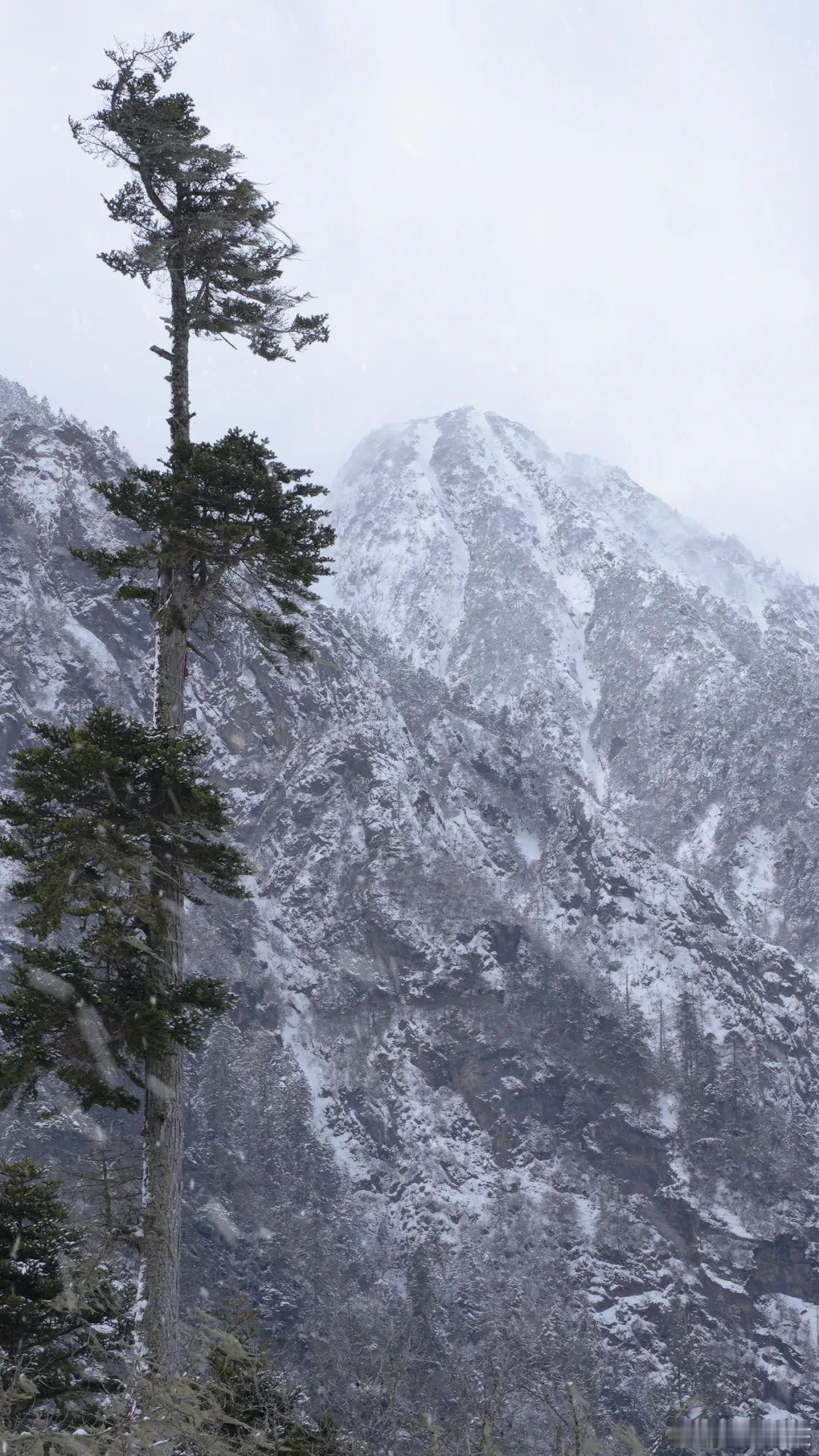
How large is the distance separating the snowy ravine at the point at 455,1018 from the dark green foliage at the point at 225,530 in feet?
283

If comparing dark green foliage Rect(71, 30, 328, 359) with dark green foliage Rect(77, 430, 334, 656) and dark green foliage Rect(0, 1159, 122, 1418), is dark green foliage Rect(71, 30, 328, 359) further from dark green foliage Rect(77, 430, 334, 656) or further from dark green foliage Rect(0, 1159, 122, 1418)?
dark green foliage Rect(0, 1159, 122, 1418)

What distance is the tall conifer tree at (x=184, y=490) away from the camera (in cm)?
1340

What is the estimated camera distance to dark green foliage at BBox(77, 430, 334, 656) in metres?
14.6

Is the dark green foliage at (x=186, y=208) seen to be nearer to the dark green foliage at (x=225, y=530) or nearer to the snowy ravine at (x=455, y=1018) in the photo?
the dark green foliage at (x=225, y=530)

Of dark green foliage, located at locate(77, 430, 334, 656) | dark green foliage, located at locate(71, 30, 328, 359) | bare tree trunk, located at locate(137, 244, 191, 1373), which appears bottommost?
bare tree trunk, located at locate(137, 244, 191, 1373)

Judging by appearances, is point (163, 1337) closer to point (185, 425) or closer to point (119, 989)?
point (119, 989)

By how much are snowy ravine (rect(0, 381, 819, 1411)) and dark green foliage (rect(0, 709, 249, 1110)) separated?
86.4 meters

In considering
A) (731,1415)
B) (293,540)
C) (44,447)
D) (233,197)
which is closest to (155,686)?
(293,540)

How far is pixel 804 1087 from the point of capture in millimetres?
132875

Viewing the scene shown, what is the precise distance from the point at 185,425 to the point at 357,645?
16075 centimetres

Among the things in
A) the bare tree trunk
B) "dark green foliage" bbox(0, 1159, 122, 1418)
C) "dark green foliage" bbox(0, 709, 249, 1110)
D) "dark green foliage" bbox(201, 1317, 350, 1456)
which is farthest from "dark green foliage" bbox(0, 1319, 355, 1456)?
"dark green foliage" bbox(0, 709, 249, 1110)

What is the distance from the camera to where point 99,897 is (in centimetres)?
1274

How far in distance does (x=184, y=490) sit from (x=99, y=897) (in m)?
5.04

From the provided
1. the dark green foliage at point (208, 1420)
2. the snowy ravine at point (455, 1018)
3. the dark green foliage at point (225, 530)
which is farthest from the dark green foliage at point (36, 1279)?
the snowy ravine at point (455, 1018)
